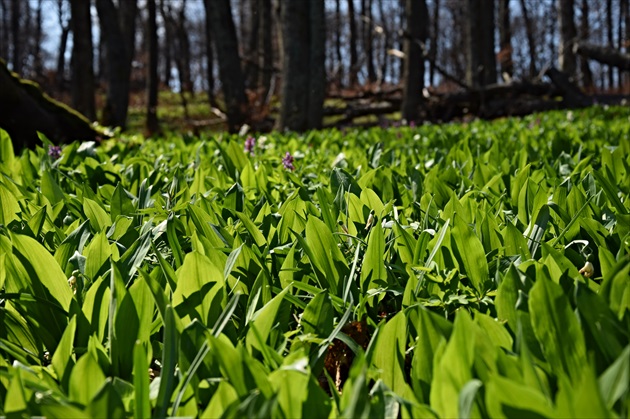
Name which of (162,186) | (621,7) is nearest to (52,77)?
(621,7)

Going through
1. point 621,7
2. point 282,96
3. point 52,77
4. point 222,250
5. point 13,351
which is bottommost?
point 13,351

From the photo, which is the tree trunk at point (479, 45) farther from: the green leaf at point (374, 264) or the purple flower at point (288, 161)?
the green leaf at point (374, 264)

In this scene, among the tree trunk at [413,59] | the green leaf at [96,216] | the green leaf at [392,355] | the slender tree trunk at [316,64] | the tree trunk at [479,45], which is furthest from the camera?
the tree trunk at [479,45]

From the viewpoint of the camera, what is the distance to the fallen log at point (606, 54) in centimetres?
1542

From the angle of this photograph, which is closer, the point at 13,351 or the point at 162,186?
the point at 13,351

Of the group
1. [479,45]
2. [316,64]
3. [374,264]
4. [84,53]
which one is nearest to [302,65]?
[316,64]

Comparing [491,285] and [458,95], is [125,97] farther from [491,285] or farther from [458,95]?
[491,285]

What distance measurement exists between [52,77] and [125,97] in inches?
980

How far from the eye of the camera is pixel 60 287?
1.36 m

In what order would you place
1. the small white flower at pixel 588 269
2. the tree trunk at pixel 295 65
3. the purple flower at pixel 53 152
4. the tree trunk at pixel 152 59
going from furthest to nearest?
the tree trunk at pixel 152 59, the tree trunk at pixel 295 65, the purple flower at pixel 53 152, the small white flower at pixel 588 269

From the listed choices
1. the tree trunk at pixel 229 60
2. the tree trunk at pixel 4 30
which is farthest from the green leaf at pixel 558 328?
the tree trunk at pixel 4 30

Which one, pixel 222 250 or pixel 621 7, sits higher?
pixel 621 7

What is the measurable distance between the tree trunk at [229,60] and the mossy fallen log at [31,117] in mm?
6909

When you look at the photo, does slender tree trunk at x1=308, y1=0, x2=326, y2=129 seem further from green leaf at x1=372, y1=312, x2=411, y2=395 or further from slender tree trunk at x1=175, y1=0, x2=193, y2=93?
slender tree trunk at x1=175, y1=0, x2=193, y2=93
